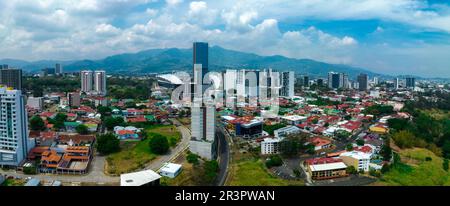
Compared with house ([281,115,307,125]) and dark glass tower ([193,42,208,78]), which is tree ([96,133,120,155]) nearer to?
dark glass tower ([193,42,208,78])

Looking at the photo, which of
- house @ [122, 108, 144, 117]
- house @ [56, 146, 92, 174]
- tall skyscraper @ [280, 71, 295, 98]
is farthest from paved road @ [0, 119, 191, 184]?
tall skyscraper @ [280, 71, 295, 98]

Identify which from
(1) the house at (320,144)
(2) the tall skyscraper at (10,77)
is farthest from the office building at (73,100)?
(1) the house at (320,144)

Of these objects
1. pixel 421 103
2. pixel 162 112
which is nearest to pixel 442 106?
pixel 421 103

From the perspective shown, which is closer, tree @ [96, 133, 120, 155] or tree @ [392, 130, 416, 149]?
tree @ [96, 133, 120, 155]

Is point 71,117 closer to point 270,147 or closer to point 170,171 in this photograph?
point 170,171

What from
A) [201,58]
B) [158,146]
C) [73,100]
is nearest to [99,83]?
[73,100]

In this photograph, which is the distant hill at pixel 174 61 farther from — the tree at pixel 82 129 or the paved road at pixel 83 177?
the paved road at pixel 83 177
